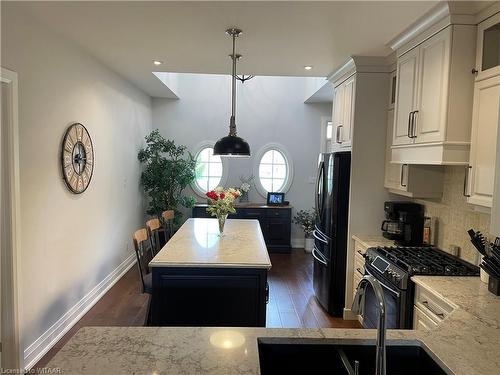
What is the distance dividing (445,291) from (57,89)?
3275 millimetres

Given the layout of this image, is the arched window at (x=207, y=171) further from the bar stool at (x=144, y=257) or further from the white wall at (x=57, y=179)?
the bar stool at (x=144, y=257)

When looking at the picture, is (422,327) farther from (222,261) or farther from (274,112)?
(274,112)

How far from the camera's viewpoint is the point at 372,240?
3.43 m

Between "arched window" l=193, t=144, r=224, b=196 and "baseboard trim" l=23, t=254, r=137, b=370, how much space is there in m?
2.31

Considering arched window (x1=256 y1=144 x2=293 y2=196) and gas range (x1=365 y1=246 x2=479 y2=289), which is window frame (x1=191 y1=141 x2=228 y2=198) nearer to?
arched window (x1=256 y1=144 x2=293 y2=196)

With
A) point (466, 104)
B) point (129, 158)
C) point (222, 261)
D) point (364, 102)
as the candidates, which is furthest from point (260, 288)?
point (129, 158)

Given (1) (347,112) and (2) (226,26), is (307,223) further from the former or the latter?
(2) (226,26)

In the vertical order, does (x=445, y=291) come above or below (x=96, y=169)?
below

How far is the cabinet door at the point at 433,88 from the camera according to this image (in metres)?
2.35

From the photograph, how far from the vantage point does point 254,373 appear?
3.64 feet

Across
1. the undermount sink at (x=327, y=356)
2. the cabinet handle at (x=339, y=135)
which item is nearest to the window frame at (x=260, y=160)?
the cabinet handle at (x=339, y=135)

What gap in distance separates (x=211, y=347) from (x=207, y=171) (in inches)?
218

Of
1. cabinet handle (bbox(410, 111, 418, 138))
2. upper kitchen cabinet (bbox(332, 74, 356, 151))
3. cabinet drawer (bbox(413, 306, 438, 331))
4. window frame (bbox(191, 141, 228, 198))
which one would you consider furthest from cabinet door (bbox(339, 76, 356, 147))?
window frame (bbox(191, 141, 228, 198))

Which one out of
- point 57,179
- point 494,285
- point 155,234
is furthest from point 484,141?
point 57,179
